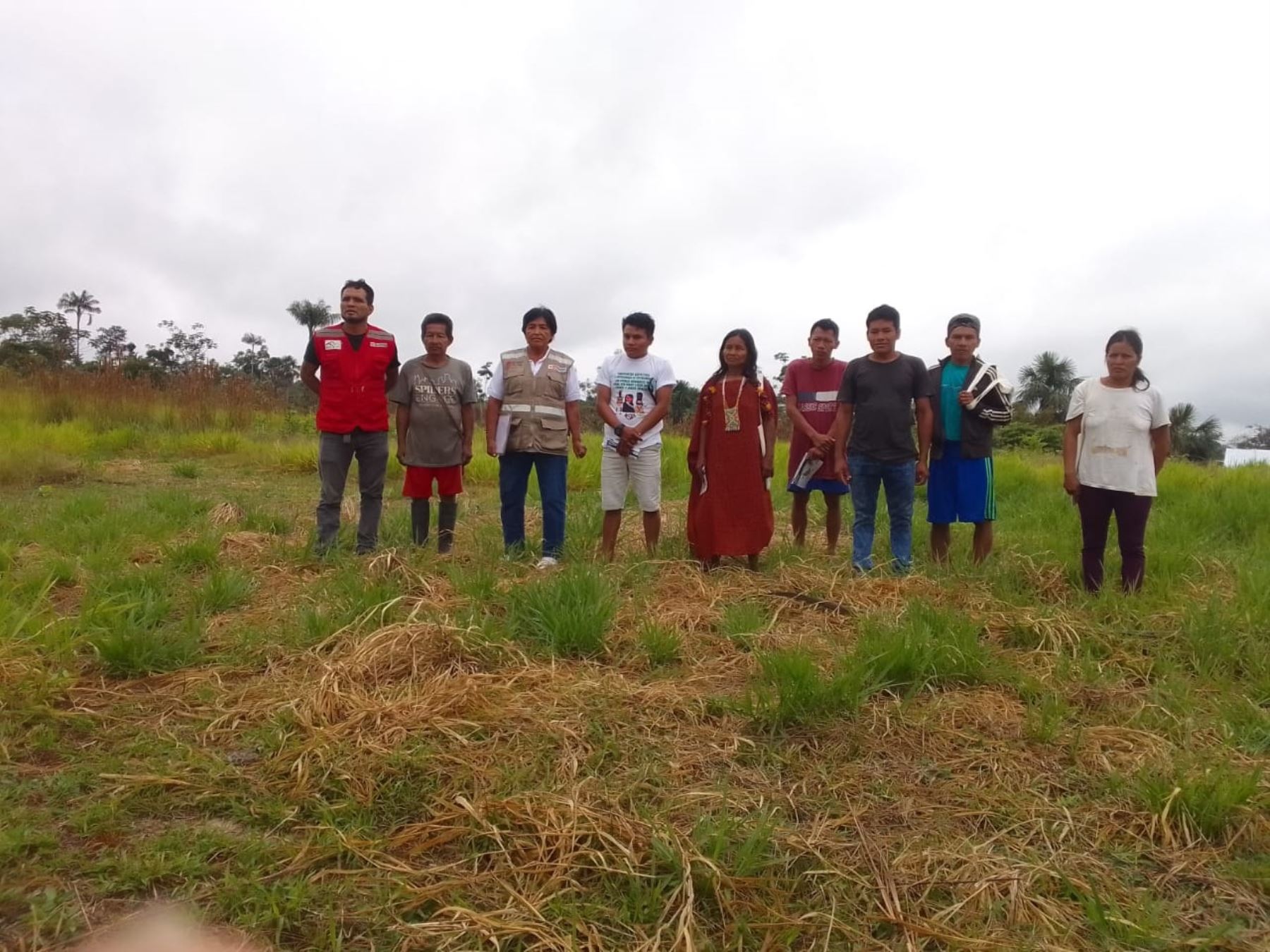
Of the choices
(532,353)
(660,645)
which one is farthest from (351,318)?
(660,645)

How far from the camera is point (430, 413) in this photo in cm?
456

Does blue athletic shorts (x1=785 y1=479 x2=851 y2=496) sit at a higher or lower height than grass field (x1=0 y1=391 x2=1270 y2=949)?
higher

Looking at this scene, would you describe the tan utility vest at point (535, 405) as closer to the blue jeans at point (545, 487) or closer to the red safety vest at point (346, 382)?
the blue jeans at point (545, 487)

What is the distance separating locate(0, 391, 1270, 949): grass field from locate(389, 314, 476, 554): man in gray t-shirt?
64 centimetres

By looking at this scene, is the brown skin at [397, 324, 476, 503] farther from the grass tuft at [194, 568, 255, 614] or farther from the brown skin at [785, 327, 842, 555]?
the brown skin at [785, 327, 842, 555]

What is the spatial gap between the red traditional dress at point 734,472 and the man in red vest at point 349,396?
5.88 feet

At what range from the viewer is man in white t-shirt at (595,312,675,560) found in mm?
4438

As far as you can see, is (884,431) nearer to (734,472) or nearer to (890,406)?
(890,406)

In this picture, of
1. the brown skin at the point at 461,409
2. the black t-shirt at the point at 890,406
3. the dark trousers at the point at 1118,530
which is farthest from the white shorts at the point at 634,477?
the dark trousers at the point at 1118,530

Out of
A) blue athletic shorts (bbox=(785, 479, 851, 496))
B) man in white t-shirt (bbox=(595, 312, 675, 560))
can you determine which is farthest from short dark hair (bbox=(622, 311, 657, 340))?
blue athletic shorts (bbox=(785, 479, 851, 496))

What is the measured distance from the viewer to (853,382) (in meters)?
4.43

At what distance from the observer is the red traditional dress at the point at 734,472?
4.35 meters

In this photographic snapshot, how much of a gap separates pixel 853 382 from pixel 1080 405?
113 cm

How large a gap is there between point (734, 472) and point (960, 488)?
128cm
